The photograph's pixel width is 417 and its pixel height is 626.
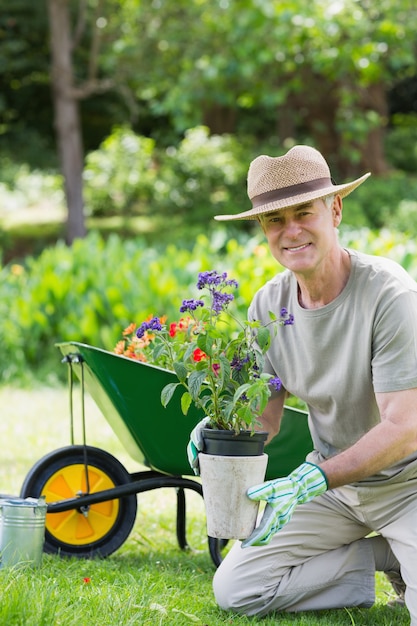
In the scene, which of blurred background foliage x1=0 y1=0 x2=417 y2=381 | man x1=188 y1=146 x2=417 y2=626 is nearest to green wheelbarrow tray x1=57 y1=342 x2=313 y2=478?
man x1=188 y1=146 x2=417 y2=626

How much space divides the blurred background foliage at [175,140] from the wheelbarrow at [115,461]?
8.02 feet

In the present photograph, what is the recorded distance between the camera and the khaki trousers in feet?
8.62

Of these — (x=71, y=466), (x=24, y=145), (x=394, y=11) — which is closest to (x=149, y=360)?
(x=71, y=466)

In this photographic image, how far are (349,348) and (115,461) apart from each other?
0.96 metres

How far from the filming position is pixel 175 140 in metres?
16.8

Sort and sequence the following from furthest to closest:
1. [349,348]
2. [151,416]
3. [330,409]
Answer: [151,416], [330,409], [349,348]

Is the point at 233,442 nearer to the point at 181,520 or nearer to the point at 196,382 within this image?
the point at 196,382

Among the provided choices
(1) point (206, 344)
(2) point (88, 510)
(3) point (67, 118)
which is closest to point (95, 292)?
(2) point (88, 510)

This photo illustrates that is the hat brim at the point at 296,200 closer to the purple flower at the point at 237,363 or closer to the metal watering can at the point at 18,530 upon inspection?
the purple flower at the point at 237,363

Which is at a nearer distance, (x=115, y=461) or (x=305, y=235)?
(x=305, y=235)

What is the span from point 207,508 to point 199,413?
57 cm

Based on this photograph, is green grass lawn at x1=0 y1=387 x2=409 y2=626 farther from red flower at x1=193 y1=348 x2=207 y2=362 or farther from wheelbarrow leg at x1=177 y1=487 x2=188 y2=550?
red flower at x1=193 y1=348 x2=207 y2=362

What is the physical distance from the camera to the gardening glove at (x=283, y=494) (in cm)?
233

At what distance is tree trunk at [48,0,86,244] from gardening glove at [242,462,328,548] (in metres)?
10.0
